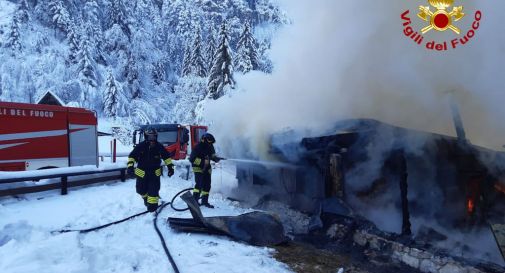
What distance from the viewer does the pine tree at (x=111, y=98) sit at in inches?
1043

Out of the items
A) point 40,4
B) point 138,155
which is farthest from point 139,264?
point 40,4

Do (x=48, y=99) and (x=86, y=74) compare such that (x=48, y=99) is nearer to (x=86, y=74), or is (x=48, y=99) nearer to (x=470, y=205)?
(x=470, y=205)

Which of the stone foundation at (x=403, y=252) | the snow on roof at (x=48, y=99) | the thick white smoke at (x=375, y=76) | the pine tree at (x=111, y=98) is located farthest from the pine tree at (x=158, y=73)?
the stone foundation at (x=403, y=252)

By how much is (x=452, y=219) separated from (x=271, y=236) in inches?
129

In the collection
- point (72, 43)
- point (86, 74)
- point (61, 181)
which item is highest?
point (72, 43)

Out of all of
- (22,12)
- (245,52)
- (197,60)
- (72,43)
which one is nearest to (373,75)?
(245,52)

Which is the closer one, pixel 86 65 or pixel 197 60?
pixel 86 65

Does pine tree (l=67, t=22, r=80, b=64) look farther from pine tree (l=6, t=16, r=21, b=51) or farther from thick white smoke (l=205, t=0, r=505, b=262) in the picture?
thick white smoke (l=205, t=0, r=505, b=262)

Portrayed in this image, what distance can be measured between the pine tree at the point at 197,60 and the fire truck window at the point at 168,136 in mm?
15939

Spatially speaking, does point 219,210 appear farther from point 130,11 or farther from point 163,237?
point 130,11

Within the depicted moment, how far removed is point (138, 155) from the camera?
7.54m

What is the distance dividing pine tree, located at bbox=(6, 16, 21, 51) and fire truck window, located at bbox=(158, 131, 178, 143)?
12.8 metres

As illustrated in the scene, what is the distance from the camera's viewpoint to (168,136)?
634 inches

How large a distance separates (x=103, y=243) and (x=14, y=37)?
2192 centimetres
